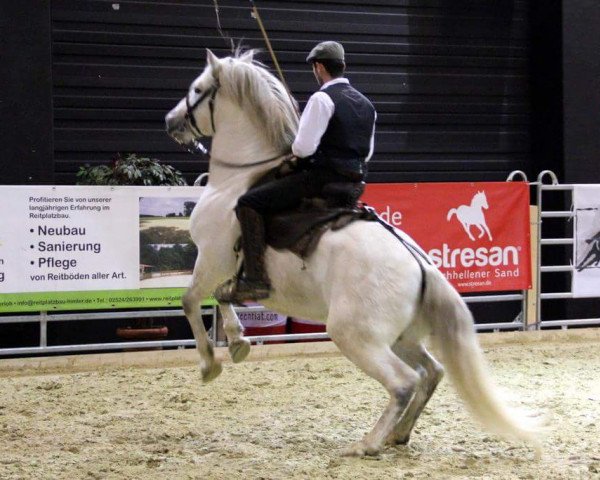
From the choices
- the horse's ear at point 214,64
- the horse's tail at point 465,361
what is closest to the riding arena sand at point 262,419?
the horse's tail at point 465,361

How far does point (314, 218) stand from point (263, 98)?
87cm

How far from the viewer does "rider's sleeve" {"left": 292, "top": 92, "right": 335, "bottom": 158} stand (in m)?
5.04

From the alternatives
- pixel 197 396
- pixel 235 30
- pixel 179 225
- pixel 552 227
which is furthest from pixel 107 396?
pixel 552 227

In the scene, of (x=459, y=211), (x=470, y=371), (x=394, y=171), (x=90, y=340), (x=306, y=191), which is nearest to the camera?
(x=470, y=371)

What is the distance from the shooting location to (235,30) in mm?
11164

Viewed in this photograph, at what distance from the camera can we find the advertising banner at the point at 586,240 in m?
9.88

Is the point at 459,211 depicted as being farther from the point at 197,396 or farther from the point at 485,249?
the point at 197,396

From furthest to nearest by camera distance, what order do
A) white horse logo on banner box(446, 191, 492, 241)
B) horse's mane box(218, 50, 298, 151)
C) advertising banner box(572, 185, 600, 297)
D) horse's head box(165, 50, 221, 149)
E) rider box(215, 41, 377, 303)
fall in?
advertising banner box(572, 185, 600, 297), white horse logo on banner box(446, 191, 492, 241), horse's head box(165, 50, 221, 149), horse's mane box(218, 50, 298, 151), rider box(215, 41, 377, 303)

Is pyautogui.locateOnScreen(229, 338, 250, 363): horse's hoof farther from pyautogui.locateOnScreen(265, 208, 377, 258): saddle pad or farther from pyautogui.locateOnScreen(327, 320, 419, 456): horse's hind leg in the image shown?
pyautogui.locateOnScreen(327, 320, 419, 456): horse's hind leg

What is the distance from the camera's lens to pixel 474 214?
9.45 meters

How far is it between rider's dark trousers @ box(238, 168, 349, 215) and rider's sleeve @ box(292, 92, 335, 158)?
0.66ft

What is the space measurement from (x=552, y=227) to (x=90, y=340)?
19.9 ft

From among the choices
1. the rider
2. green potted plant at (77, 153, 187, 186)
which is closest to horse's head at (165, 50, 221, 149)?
the rider

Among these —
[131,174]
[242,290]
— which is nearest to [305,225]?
[242,290]
